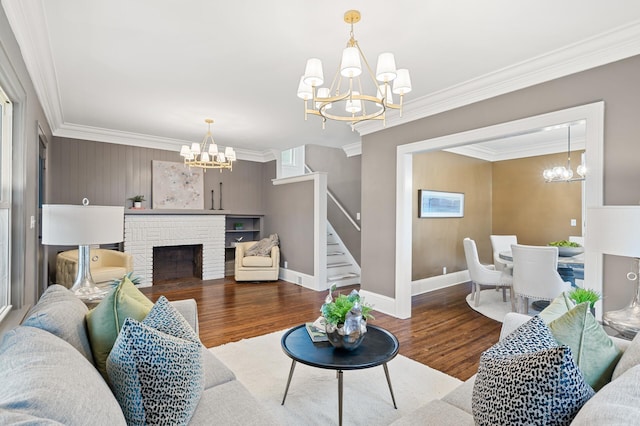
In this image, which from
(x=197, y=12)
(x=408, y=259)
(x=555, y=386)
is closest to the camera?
(x=555, y=386)

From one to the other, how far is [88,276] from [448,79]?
3506 millimetres

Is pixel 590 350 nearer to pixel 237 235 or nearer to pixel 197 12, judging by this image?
pixel 197 12

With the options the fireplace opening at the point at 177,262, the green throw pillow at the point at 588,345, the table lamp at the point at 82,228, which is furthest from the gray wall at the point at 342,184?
the green throw pillow at the point at 588,345

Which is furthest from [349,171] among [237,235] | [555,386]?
[555,386]

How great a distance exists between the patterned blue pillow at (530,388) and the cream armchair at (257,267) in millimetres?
5277

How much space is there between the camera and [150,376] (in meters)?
1.17

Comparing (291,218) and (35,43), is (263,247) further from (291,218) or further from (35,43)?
(35,43)

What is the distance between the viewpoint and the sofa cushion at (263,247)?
21.1ft

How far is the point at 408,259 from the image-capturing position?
4.12 metres

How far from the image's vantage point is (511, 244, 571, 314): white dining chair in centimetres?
365

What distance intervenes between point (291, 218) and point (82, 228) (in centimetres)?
435

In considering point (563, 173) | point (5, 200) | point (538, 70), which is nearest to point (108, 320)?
point (5, 200)

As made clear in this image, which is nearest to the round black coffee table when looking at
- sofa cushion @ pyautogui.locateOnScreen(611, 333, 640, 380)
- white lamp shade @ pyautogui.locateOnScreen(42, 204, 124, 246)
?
sofa cushion @ pyautogui.locateOnScreen(611, 333, 640, 380)

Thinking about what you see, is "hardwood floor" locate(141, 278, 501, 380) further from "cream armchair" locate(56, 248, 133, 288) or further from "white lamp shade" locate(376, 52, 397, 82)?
"white lamp shade" locate(376, 52, 397, 82)
